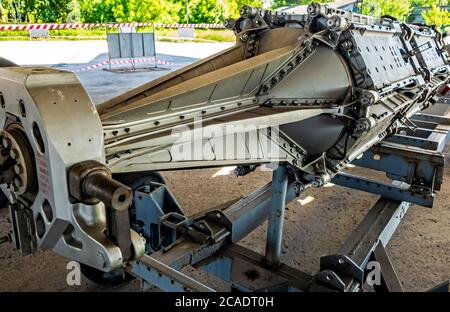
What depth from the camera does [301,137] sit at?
2195 millimetres

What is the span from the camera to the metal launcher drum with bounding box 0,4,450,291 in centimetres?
107

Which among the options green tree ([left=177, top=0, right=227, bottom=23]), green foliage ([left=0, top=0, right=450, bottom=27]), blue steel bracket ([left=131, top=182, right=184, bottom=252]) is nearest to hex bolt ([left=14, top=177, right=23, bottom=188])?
blue steel bracket ([left=131, top=182, right=184, bottom=252])

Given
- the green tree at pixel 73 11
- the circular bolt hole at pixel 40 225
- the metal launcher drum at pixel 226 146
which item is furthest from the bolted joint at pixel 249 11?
the green tree at pixel 73 11

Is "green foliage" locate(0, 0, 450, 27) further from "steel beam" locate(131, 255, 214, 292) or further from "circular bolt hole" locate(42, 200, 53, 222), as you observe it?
"circular bolt hole" locate(42, 200, 53, 222)

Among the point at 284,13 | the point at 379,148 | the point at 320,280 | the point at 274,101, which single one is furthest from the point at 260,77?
the point at 379,148

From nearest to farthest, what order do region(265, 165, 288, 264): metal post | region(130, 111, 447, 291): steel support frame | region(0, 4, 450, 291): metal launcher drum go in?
region(0, 4, 450, 291): metal launcher drum, region(130, 111, 447, 291): steel support frame, region(265, 165, 288, 264): metal post

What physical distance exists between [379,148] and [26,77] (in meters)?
2.66

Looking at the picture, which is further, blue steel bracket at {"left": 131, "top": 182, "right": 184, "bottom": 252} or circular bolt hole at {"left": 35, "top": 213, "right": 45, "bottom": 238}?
blue steel bracket at {"left": 131, "top": 182, "right": 184, "bottom": 252}

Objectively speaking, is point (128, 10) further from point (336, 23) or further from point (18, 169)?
point (18, 169)

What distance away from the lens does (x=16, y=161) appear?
45.6 inches

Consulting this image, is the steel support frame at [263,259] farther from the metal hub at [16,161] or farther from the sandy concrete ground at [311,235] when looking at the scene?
the metal hub at [16,161]

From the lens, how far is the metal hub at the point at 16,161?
3.71 ft

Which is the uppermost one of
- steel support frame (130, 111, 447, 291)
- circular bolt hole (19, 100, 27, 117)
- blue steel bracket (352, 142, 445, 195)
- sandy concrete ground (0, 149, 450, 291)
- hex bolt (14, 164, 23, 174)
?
circular bolt hole (19, 100, 27, 117)

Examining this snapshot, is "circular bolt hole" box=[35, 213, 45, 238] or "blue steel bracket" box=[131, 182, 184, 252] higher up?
"circular bolt hole" box=[35, 213, 45, 238]
